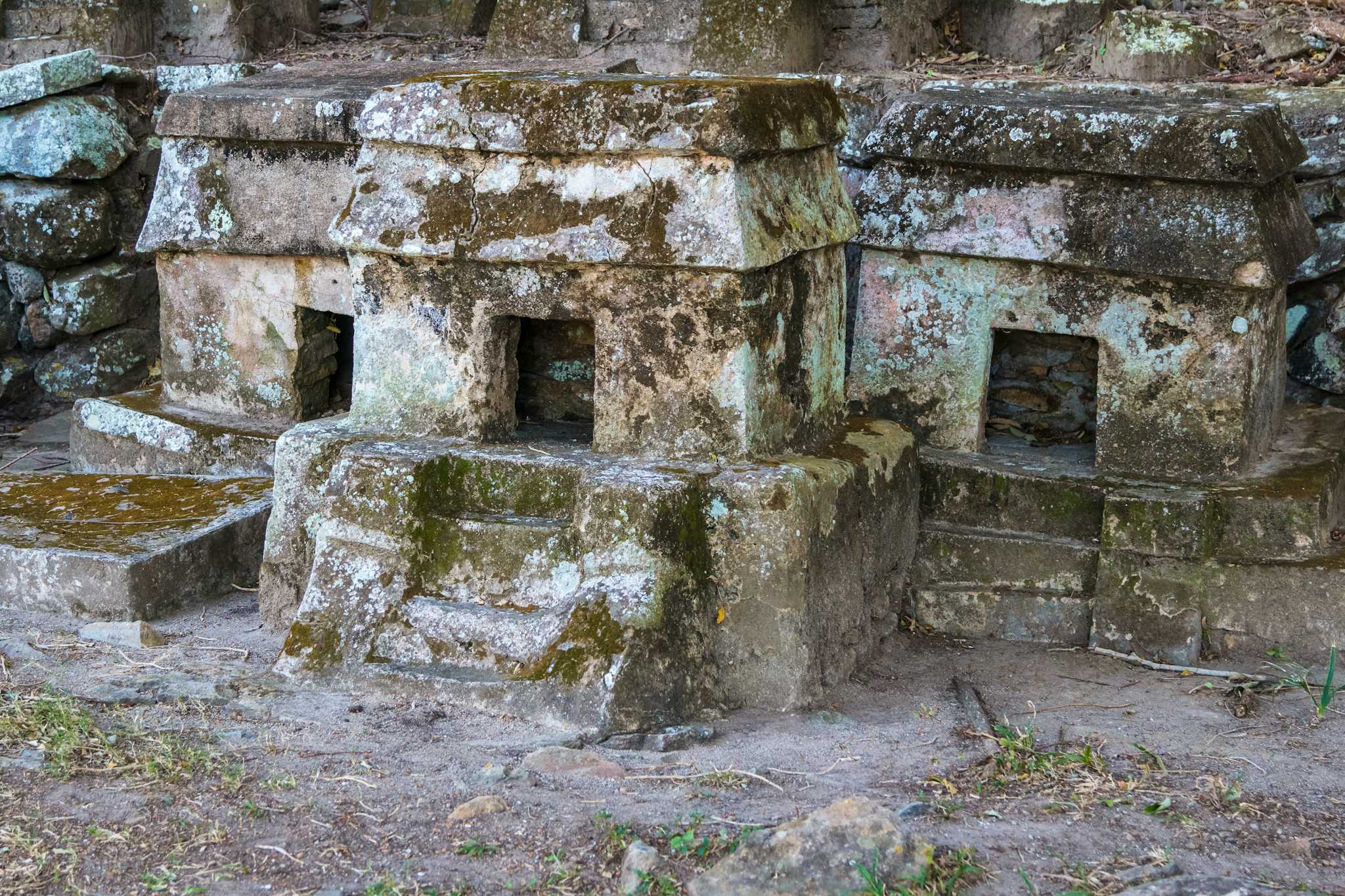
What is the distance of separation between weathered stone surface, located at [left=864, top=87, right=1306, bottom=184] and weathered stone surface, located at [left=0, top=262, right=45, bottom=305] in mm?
4360

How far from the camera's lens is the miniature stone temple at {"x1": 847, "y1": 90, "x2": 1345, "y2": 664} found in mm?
4418

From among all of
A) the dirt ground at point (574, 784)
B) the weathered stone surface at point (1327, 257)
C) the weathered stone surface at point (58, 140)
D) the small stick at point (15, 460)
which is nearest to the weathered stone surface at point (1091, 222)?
the weathered stone surface at point (1327, 257)

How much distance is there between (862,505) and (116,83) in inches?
186

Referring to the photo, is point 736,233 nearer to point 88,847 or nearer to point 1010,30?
point 88,847

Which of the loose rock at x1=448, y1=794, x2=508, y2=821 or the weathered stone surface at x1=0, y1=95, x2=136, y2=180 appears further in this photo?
the weathered stone surface at x1=0, y1=95, x2=136, y2=180

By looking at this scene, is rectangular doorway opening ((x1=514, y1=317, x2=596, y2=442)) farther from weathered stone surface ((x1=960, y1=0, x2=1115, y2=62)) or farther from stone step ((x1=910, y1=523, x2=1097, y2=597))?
weathered stone surface ((x1=960, y1=0, x2=1115, y2=62))

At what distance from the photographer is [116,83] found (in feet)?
23.4

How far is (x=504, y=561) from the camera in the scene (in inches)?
161

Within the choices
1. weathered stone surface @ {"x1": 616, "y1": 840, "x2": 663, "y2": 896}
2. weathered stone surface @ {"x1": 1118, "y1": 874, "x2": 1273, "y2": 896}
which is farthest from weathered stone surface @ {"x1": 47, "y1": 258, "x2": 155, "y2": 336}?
weathered stone surface @ {"x1": 1118, "y1": 874, "x2": 1273, "y2": 896}

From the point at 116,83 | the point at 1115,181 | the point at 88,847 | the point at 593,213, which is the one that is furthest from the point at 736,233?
the point at 116,83

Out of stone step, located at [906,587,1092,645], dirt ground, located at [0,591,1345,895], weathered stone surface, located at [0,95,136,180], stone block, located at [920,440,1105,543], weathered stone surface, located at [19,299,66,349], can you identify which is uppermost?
weathered stone surface, located at [0,95,136,180]

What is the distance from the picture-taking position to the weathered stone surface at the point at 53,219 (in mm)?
6957

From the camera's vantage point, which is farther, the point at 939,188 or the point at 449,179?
the point at 939,188

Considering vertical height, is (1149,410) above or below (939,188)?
below
